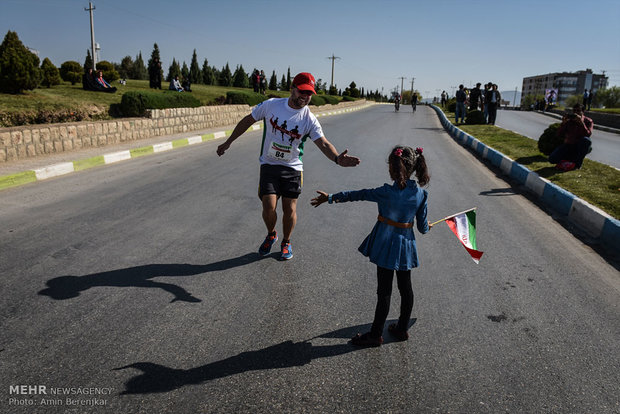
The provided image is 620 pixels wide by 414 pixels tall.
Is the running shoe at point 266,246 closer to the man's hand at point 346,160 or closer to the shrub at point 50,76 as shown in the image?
the man's hand at point 346,160

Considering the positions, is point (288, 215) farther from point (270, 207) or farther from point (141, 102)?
point (141, 102)

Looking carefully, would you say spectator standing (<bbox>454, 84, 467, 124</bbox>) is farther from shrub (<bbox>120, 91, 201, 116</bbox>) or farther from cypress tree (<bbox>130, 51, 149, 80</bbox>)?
Result: cypress tree (<bbox>130, 51, 149, 80</bbox>)

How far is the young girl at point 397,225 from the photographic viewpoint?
109 inches

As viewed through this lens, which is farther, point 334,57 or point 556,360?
point 334,57

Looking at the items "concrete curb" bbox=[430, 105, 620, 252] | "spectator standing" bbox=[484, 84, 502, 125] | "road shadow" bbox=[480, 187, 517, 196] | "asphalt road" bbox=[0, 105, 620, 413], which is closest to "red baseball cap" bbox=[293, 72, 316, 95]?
"asphalt road" bbox=[0, 105, 620, 413]

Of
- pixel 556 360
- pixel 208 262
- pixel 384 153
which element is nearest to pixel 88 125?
pixel 384 153

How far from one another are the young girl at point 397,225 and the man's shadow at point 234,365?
0.81 feet

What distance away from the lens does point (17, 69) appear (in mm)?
13930

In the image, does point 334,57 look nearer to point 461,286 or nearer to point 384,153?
point 384,153

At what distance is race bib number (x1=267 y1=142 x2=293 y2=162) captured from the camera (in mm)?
4109

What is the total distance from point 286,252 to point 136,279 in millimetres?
1399

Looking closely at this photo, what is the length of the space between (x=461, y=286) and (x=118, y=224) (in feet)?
12.9

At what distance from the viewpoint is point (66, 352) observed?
263cm

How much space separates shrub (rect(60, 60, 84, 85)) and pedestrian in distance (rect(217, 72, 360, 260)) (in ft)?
86.0
